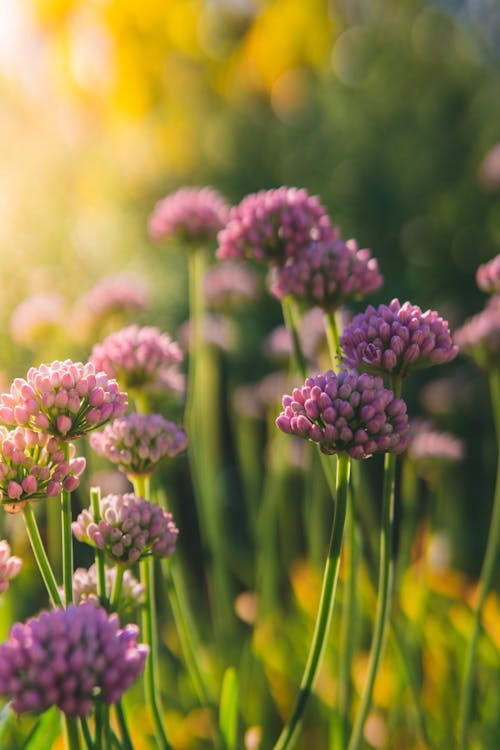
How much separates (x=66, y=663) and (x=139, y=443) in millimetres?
430

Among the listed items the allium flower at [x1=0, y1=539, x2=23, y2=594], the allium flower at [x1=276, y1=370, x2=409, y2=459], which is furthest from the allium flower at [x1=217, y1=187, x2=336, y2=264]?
the allium flower at [x1=0, y1=539, x2=23, y2=594]

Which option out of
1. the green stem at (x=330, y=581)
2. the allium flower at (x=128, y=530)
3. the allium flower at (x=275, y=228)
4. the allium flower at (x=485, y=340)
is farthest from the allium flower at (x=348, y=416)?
the allium flower at (x=485, y=340)

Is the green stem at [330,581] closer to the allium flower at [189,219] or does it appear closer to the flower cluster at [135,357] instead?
the flower cluster at [135,357]

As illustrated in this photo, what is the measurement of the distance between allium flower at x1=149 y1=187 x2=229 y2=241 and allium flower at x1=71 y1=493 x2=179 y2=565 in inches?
36.7

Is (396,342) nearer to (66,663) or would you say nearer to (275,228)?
(275,228)

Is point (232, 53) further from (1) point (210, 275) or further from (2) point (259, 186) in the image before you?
(1) point (210, 275)

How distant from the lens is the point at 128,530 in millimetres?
887

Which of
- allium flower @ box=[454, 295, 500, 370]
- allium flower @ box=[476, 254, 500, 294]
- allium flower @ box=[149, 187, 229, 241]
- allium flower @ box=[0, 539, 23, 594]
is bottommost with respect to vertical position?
allium flower @ box=[0, 539, 23, 594]

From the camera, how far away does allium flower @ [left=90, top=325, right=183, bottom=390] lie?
4.18ft

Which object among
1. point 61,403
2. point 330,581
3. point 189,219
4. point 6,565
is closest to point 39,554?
point 6,565

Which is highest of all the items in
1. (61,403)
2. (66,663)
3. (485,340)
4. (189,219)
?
(189,219)

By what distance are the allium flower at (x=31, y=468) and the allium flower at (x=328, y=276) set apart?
19.4 inches

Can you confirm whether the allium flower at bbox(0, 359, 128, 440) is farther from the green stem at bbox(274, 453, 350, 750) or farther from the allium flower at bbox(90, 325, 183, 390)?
the allium flower at bbox(90, 325, 183, 390)

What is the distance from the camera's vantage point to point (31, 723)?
159 cm
